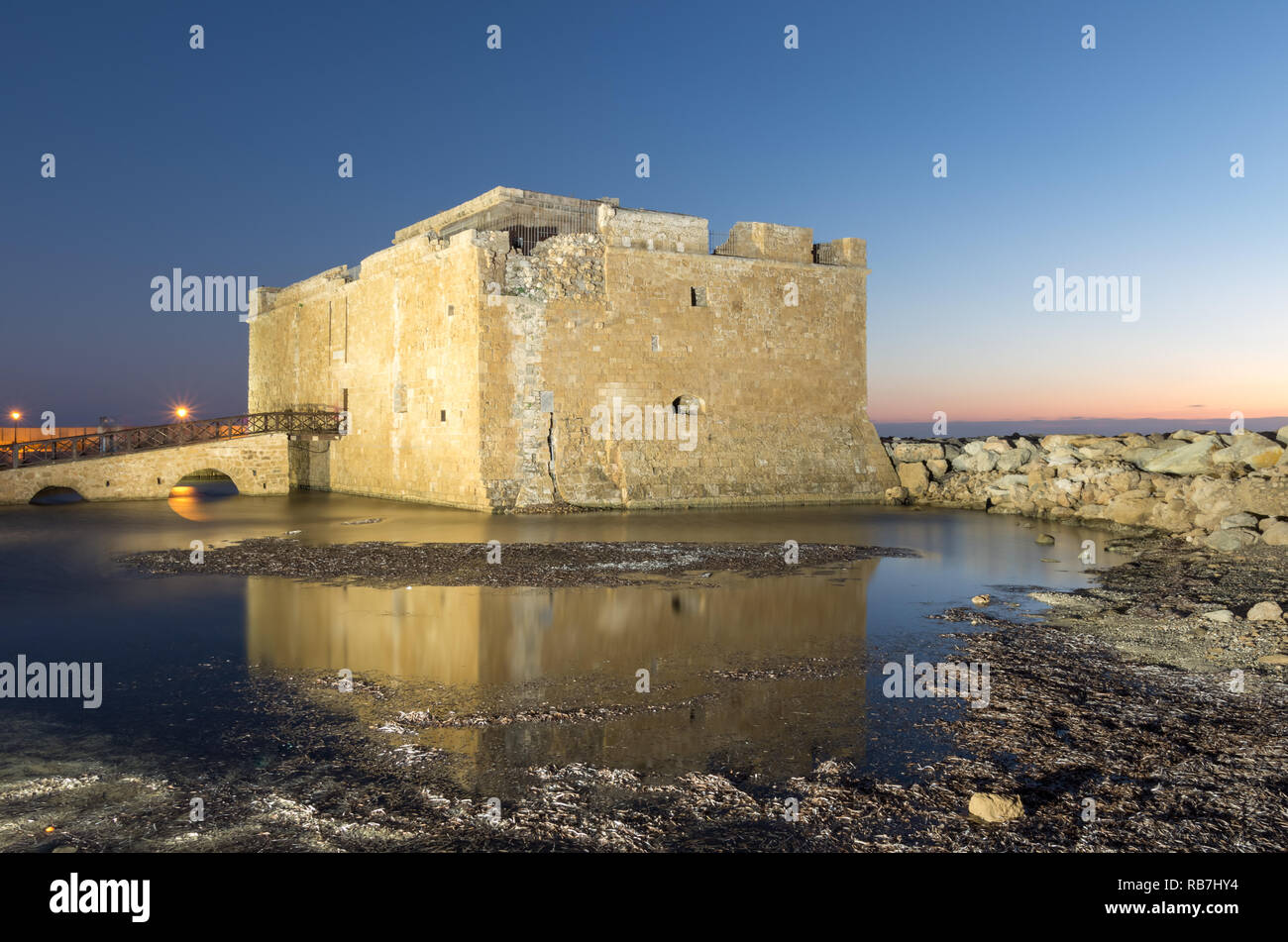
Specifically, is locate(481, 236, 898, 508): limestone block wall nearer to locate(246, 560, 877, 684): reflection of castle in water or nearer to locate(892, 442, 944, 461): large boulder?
locate(892, 442, 944, 461): large boulder

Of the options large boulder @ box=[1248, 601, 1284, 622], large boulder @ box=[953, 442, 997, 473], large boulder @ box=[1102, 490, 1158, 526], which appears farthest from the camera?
large boulder @ box=[953, 442, 997, 473]

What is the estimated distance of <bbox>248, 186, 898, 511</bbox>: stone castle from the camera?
18.0 metres

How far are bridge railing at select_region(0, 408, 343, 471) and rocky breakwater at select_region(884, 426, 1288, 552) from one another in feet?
52.1

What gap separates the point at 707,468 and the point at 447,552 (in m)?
9.39

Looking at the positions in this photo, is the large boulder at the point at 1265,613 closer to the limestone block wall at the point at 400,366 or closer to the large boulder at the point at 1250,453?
the large boulder at the point at 1250,453

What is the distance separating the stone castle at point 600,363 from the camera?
1797 centimetres

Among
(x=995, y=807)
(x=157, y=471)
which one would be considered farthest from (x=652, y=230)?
(x=995, y=807)

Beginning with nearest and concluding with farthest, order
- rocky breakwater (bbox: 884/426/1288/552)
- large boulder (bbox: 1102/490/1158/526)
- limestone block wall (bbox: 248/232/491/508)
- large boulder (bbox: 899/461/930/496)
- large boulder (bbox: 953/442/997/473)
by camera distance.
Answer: rocky breakwater (bbox: 884/426/1288/552), large boulder (bbox: 1102/490/1158/526), limestone block wall (bbox: 248/232/491/508), large boulder (bbox: 953/442/997/473), large boulder (bbox: 899/461/930/496)

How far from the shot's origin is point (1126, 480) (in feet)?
55.0

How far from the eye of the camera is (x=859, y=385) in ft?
74.4

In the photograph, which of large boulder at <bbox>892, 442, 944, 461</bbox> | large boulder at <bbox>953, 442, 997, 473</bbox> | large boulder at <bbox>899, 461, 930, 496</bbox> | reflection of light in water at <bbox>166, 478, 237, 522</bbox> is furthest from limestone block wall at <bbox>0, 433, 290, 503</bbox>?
large boulder at <bbox>953, 442, 997, 473</bbox>

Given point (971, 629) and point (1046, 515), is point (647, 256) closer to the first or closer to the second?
point (1046, 515)

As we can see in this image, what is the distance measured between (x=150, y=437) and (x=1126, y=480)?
22868 mm
